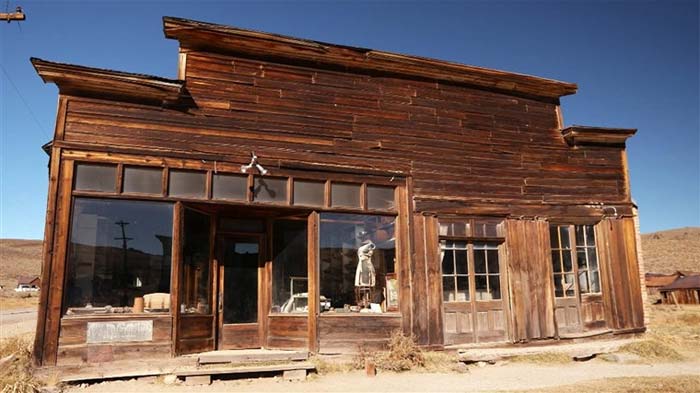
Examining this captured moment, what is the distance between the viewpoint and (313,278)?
33.4 feet

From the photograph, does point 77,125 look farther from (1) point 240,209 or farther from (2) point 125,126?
(1) point 240,209

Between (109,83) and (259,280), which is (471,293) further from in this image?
(109,83)

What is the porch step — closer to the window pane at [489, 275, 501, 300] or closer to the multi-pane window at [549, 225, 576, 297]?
the window pane at [489, 275, 501, 300]

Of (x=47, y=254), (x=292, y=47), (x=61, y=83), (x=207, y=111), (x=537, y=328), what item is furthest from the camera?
(x=537, y=328)

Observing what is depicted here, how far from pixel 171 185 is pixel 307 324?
3635 millimetres

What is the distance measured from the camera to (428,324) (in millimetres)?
A: 10797

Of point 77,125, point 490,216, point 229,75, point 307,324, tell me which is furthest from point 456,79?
point 77,125

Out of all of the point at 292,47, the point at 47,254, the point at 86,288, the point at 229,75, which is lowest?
the point at 86,288

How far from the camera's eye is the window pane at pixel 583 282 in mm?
12520

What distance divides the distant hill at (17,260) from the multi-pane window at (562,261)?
59.8 m

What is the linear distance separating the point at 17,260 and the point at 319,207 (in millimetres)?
78849

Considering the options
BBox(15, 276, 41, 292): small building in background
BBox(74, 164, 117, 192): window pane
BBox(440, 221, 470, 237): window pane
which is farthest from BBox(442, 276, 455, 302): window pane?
BBox(15, 276, 41, 292): small building in background

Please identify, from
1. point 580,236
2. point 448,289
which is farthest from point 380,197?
point 580,236

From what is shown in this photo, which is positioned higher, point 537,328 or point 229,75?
point 229,75
